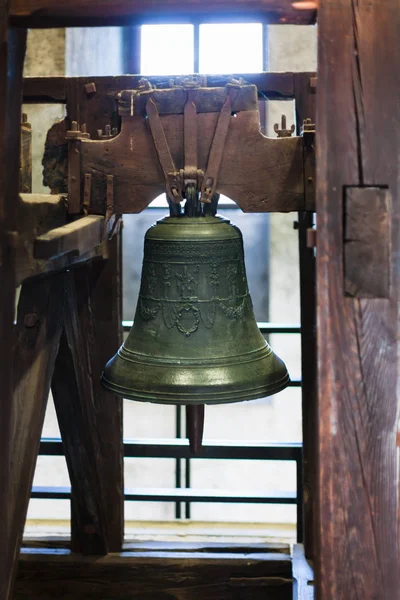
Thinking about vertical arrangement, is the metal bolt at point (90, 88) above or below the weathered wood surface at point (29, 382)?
above

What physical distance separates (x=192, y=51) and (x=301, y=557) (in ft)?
11.6

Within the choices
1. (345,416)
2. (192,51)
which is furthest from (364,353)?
(192,51)

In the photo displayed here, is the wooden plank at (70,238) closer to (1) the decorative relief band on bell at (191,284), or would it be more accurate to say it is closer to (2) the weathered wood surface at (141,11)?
(1) the decorative relief band on bell at (191,284)

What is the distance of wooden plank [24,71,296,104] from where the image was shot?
2355 mm

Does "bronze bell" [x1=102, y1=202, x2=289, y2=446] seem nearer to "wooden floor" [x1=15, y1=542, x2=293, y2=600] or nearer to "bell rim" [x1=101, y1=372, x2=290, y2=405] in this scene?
"bell rim" [x1=101, y1=372, x2=290, y2=405]

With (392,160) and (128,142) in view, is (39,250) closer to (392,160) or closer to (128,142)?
(392,160)

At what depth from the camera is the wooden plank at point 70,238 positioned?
1.29m

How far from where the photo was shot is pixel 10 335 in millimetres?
1290

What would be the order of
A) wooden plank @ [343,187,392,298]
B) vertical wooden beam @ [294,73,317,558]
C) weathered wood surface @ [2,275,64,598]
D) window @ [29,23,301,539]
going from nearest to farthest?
wooden plank @ [343,187,392,298] < weathered wood surface @ [2,275,64,598] < vertical wooden beam @ [294,73,317,558] < window @ [29,23,301,539]

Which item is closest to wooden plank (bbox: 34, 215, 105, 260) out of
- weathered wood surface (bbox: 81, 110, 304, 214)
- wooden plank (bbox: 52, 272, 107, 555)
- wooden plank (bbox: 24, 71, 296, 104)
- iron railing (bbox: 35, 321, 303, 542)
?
weathered wood surface (bbox: 81, 110, 304, 214)

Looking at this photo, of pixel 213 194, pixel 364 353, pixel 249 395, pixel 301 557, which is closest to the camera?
pixel 364 353

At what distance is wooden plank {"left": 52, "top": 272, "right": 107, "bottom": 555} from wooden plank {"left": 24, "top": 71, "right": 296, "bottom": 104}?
650 millimetres

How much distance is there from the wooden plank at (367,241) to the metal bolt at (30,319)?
88 centimetres

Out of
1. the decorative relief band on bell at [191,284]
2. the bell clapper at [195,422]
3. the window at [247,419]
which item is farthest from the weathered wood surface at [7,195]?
the window at [247,419]
